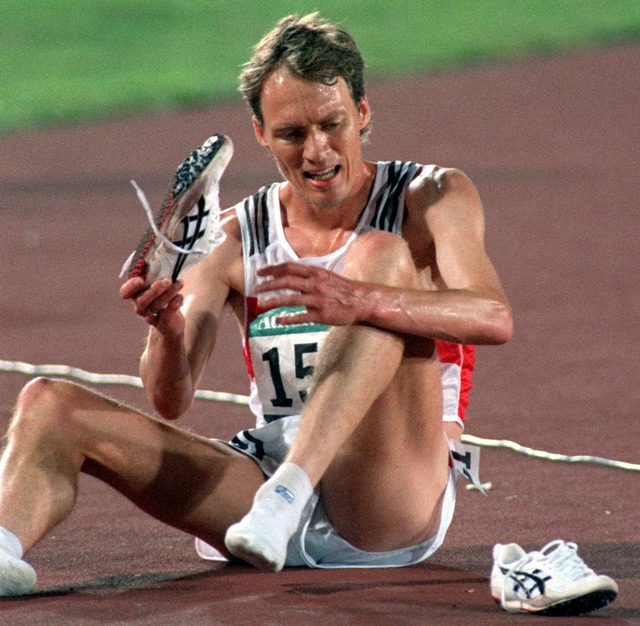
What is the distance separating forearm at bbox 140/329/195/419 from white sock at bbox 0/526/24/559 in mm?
598

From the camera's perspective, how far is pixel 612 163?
1205cm

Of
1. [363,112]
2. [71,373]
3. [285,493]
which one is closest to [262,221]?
[363,112]

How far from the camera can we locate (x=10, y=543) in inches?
147

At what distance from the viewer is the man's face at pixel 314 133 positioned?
413 centimetres

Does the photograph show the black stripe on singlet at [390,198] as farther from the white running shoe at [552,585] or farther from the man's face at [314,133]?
the white running shoe at [552,585]

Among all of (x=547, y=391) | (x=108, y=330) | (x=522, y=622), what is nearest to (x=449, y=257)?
(x=522, y=622)

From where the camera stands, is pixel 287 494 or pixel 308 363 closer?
pixel 287 494

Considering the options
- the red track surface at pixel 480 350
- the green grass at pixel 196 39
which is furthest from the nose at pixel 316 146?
the green grass at pixel 196 39

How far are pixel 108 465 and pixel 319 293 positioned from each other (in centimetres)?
71

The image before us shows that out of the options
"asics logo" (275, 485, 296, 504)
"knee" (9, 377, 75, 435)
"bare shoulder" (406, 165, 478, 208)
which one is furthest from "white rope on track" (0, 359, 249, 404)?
"asics logo" (275, 485, 296, 504)

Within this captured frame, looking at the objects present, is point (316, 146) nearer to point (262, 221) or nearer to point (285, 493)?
point (262, 221)

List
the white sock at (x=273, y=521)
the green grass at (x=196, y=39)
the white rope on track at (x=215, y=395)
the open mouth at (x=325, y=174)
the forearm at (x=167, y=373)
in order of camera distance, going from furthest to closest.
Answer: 1. the green grass at (x=196, y=39)
2. the white rope on track at (x=215, y=395)
3. the open mouth at (x=325, y=174)
4. the forearm at (x=167, y=373)
5. the white sock at (x=273, y=521)

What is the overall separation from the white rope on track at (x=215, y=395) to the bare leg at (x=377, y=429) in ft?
4.12

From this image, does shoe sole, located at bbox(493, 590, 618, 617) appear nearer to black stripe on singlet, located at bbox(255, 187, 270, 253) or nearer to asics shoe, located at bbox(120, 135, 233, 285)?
asics shoe, located at bbox(120, 135, 233, 285)
